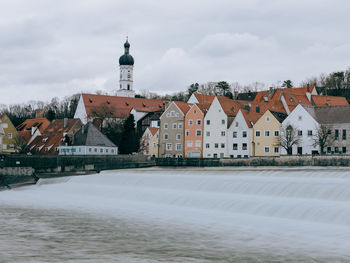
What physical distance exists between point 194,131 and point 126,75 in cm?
8178

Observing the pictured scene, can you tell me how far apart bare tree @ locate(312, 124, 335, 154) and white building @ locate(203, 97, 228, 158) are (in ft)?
47.3

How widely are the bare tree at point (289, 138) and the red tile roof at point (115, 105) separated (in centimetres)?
5304

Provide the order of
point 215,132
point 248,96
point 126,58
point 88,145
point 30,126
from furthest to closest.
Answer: point 126,58 → point 248,96 → point 30,126 → point 88,145 → point 215,132

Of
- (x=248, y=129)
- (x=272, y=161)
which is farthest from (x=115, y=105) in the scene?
(x=272, y=161)

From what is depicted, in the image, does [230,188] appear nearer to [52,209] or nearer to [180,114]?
[52,209]

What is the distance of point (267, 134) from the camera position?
235 feet

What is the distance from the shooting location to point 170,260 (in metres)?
18.9

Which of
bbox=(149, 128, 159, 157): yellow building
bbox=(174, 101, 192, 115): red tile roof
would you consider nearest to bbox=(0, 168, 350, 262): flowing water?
bbox=(174, 101, 192, 115): red tile roof

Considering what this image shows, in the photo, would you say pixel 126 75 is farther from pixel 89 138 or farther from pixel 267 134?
pixel 267 134

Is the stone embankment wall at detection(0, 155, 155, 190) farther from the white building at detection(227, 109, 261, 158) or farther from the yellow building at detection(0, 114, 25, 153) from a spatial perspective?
the yellow building at detection(0, 114, 25, 153)

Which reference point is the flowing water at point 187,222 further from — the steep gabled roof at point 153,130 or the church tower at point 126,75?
the church tower at point 126,75

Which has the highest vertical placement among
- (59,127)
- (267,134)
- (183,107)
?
(183,107)

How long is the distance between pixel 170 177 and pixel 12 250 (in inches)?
1061

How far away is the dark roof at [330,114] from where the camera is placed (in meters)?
66.0
